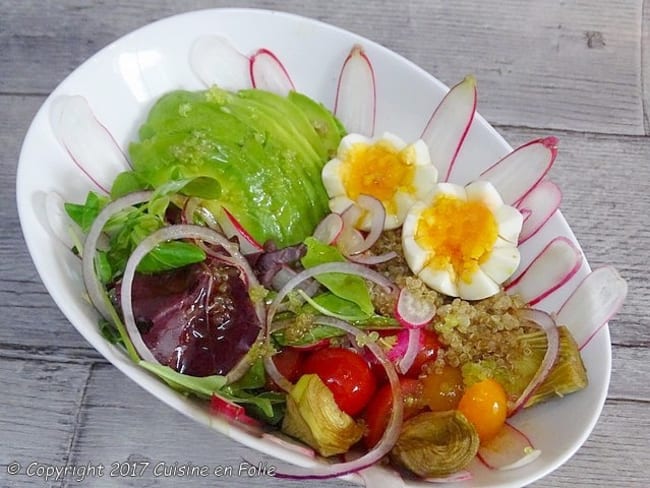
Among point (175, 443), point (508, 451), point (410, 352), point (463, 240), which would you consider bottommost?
point (175, 443)

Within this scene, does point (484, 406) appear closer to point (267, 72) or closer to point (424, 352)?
point (424, 352)

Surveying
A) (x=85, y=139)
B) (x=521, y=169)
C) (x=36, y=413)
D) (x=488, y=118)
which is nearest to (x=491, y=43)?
(x=488, y=118)

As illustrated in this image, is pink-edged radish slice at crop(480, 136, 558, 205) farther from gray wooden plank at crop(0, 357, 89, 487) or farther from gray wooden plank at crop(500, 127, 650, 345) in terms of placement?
gray wooden plank at crop(0, 357, 89, 487)

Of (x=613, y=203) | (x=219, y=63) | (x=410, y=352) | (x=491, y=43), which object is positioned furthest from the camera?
(x=491, y=43)

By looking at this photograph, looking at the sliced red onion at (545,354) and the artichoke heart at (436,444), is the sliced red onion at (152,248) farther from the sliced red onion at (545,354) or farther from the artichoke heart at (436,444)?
the sliced red onion at (545,354)

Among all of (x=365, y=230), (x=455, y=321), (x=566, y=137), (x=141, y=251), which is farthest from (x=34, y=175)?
(x=566, y=137)

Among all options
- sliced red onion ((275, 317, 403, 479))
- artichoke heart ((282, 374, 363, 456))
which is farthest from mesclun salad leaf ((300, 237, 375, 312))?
artichoke heart ((282, 374, 363, 456))

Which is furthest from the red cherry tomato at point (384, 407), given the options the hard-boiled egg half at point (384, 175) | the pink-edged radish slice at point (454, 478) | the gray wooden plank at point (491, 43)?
the gray wooden plank at point (491, 43)

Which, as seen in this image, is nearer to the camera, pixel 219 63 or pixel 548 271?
pixel 548 271
